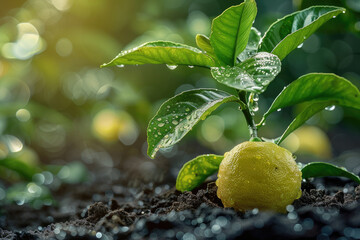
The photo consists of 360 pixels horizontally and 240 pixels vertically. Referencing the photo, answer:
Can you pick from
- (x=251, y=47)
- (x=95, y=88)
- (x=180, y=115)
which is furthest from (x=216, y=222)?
(x=95, y=88)

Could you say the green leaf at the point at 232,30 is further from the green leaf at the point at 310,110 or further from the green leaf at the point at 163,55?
the green leaf at the point at 310,110

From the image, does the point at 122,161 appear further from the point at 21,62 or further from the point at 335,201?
the point at 335,201

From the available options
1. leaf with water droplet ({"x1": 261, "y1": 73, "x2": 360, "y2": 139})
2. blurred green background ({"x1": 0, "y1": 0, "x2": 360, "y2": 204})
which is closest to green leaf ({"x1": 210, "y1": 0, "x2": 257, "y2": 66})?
leaf with water droplet ({"x1": 261, "y1": 73, "x2": 360, "y2": 139})

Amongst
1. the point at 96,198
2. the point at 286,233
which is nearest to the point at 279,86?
the point at 96,198

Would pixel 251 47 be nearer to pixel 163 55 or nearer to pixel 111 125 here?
pixel 163 55

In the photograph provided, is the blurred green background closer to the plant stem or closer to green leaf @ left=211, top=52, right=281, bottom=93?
the plant stem
